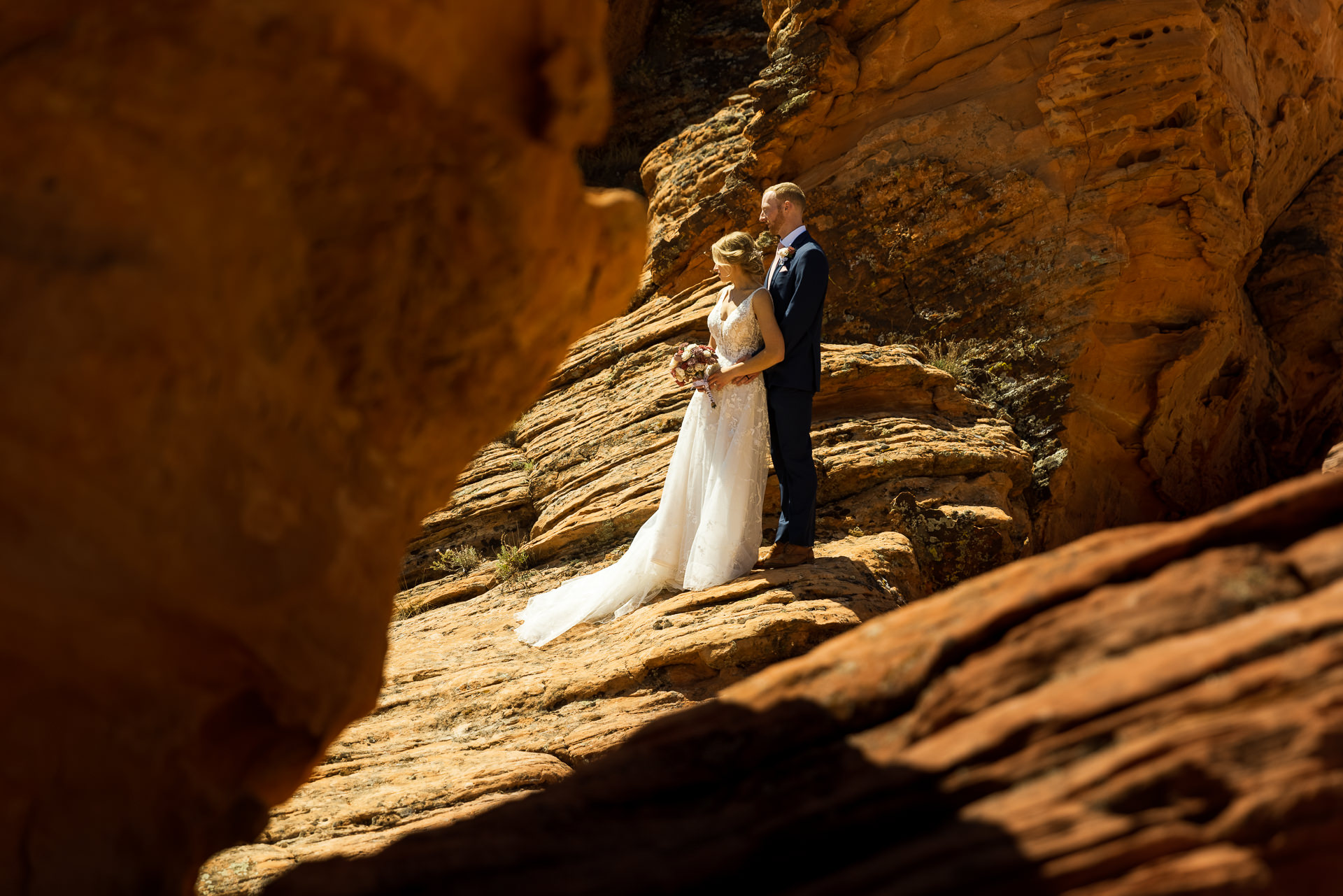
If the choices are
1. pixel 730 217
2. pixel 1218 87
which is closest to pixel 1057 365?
pixel 1218 87

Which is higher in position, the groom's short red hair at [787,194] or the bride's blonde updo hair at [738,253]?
the groom's short red hair at [787,194]

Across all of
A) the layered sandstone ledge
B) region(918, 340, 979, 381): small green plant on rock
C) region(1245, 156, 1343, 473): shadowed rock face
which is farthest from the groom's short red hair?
region(1245, 156, 1343, 473): shadowed rock face

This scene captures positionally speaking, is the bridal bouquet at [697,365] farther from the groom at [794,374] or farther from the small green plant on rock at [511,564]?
the small green plant on rock at [511,564]

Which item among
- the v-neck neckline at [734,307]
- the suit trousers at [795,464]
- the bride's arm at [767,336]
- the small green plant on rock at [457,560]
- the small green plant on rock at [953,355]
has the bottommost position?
the suit trousers at [795,464]

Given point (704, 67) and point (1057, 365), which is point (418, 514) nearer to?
point (1057, 365)

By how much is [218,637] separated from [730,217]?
8.80 meters

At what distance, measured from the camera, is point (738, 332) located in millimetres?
6555

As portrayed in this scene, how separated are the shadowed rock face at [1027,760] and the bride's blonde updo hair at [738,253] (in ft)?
13.0

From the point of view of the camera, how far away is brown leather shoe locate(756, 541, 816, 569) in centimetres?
635

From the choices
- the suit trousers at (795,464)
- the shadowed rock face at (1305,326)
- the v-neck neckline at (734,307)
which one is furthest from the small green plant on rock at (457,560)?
the shadowed rock face at (1305,326)

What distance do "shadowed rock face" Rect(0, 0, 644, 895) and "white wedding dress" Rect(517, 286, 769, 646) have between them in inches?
148

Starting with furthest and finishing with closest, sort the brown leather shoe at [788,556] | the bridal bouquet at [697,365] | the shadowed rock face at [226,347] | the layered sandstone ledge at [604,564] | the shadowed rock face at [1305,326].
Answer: the shadowed rock face at [1305,326] < the bridal bouquet at [697,365] < the brown leather shoe at [788,556] < the layered sandstone ledge at [604,564] < the shadowed rock face at [226,347]

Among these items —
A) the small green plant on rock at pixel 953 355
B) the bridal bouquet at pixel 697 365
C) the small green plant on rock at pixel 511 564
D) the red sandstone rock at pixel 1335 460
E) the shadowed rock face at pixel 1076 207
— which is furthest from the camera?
the small green plant on rock at pixel 953 355

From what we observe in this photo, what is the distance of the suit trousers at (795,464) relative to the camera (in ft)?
21.0
